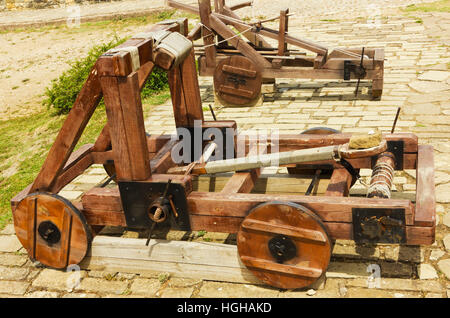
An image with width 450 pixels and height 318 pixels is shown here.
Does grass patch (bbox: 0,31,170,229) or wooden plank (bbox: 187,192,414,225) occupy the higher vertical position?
wooden plank (bbox: 187,192,414,225)

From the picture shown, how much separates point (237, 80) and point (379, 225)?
15.0 ft

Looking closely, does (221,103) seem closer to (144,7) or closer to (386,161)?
(386,161)

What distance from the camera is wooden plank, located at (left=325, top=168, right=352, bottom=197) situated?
3.54m

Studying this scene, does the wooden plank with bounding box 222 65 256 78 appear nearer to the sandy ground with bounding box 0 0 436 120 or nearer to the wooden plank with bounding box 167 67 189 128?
the wooden plank with bounding box 167 67 189 128

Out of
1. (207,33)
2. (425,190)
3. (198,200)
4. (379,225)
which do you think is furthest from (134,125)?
(207,33)

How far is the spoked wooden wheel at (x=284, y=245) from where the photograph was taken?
318 cm

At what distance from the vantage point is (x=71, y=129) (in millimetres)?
3492

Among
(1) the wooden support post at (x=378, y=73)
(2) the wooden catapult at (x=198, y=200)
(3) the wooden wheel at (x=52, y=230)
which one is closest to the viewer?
(2) the wooden catapult at (x=198, y=200)

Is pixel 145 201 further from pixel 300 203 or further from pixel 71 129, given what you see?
pixel 300 203

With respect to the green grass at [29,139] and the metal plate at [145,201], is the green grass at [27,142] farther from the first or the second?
the metal plate at [145,201]

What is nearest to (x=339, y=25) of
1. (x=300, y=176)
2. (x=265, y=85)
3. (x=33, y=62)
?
(x=265, y=85)

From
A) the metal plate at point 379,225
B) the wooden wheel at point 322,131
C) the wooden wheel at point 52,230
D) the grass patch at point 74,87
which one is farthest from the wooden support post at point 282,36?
the metal plate at point 379,225

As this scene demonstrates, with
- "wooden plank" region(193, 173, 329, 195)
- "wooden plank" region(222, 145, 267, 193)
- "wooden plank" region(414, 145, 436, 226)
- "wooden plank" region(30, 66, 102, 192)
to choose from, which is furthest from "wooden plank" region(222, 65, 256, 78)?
"wooden plank" region(30, 66, 102, 192)

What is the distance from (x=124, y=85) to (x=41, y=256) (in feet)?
4.72
